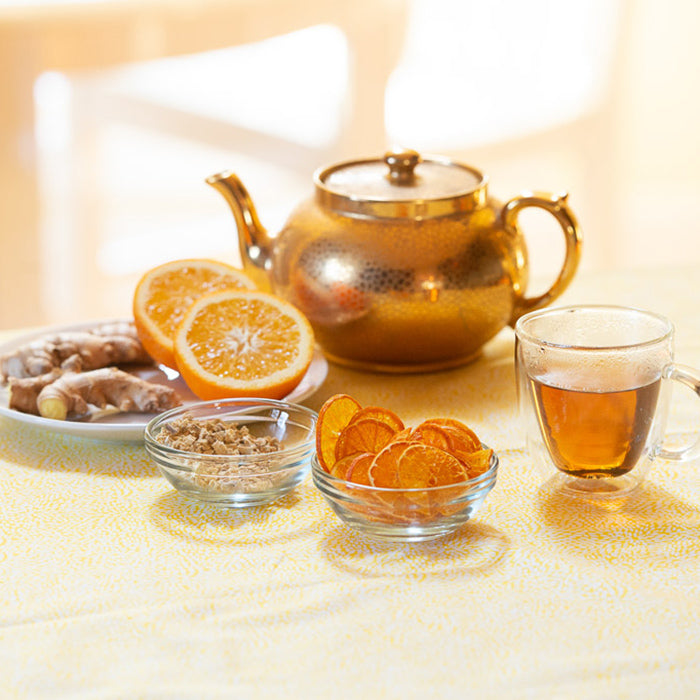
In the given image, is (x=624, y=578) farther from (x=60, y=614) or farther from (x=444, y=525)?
(x=60, y=614)

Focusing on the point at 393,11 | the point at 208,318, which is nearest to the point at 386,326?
the point at 208,318

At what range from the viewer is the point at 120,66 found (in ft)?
10.7

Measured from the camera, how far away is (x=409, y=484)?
700 millimetres

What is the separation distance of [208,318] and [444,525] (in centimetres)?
35

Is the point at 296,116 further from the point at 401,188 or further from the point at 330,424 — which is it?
the point at 330,424

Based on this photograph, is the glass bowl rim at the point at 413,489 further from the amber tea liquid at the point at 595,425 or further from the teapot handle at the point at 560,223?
→ the teapot handle at the point at 560,223

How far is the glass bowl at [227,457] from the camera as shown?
76 cm

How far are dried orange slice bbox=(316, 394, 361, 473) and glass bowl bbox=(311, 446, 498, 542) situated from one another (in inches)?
1.1

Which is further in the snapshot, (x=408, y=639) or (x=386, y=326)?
(x=386, y=326)

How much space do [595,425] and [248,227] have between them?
47 cm

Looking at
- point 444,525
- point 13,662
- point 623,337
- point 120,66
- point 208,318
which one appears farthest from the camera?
point 120,66

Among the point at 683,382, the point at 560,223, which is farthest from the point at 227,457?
the point at 560,223

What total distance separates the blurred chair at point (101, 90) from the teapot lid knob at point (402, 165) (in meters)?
2.04

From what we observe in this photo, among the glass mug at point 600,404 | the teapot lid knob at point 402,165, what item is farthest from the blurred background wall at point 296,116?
the glass mug at point 600,404
